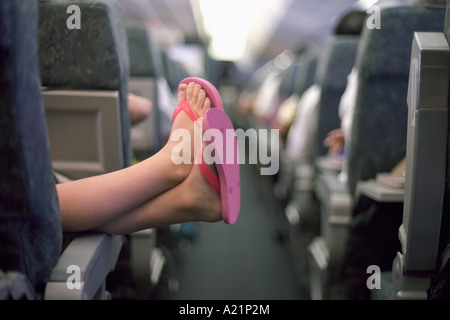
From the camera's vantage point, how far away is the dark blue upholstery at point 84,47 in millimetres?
1029

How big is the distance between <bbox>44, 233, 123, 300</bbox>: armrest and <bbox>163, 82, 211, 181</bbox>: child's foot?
0.24 metres

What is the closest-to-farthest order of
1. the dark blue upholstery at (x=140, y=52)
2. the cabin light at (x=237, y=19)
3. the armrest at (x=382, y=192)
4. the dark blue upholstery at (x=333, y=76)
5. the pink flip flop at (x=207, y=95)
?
the pink flip flop at (x=207, y=95) → the armrest at (x=382, y=192) → the dark blue upholstery at (x=140, y=52) → the dark blue upholstery at (x=333, y=76) → the cabin light at (x=237, y=19)

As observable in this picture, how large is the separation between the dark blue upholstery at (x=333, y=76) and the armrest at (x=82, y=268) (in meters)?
1.30

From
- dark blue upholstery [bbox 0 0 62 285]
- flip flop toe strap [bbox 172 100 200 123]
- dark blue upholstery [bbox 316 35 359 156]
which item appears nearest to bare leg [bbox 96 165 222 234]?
flip flop toe strap [bbox 172 100 200 123]

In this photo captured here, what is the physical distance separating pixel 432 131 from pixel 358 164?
518mm

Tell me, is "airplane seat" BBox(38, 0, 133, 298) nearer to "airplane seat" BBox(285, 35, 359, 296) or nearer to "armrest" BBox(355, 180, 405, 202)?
"armrest" BBox(355, 180, 405, 202)

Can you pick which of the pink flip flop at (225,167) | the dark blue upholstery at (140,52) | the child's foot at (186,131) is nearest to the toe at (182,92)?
the child's foot at (186,131)

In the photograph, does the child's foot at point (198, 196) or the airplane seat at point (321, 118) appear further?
the airplane seat at point (321, 118)

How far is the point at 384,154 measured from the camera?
4.27ft

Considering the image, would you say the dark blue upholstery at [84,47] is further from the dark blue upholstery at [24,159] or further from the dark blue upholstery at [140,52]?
the dark blue upholstery at [140,52]

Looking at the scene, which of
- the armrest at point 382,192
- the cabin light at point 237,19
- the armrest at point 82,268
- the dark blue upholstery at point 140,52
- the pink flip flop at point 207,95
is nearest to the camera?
the armrest at point 82,268

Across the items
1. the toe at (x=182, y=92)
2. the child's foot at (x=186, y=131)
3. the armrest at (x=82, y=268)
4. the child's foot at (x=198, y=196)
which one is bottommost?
the armrest at (x=82, y=268)

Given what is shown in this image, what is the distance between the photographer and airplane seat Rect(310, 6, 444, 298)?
3.86 ft

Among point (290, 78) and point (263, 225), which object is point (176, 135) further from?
point (290, 78)
